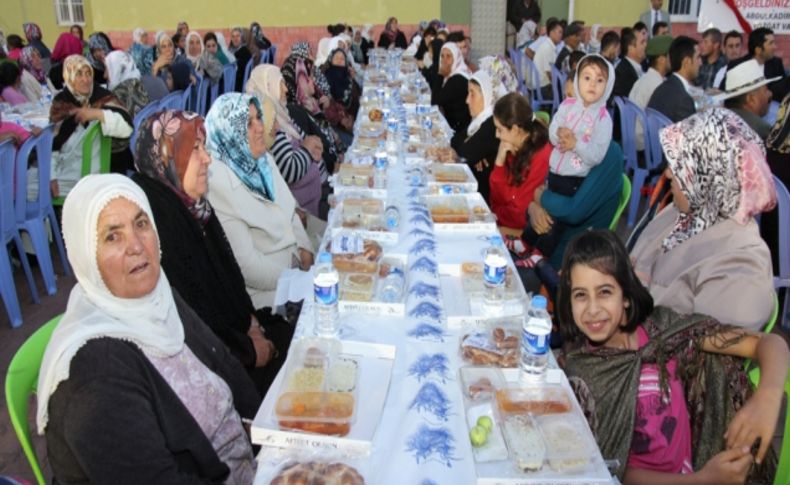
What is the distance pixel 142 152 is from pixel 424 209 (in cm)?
134

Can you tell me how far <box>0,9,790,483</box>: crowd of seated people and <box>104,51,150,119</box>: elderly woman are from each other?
1.61 m

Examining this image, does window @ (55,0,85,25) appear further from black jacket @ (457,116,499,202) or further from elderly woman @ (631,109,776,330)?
elderly woman @ (631,109,776,330)

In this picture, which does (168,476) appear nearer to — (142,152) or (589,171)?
(142,152)

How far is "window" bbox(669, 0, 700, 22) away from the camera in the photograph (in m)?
12.8

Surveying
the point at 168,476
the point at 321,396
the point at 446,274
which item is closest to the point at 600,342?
the point at 446,274

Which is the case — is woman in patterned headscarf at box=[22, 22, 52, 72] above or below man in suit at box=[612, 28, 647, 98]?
above

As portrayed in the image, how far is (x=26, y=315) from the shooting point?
12.8 ft

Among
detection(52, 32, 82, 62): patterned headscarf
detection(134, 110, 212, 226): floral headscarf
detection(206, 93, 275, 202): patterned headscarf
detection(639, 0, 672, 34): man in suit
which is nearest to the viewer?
detection(134, 110, 212, 226): floral headscarf

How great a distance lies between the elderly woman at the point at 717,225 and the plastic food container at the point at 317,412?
1.19 meters

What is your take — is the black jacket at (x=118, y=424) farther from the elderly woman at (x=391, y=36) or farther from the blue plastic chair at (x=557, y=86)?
the elderly woman at (x=391, y=36)

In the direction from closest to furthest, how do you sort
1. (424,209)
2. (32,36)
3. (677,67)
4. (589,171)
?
(424,209), (589,171), (677,67), (32,36)

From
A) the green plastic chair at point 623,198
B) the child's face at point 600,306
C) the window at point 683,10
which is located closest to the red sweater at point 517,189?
the green plastic chair at point 623,198

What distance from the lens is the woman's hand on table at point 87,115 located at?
461 cm

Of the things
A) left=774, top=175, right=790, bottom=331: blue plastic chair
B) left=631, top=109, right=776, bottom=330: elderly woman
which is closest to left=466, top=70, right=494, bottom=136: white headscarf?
left=774, top=175, right=790, bottom=331: blue plastic chair
